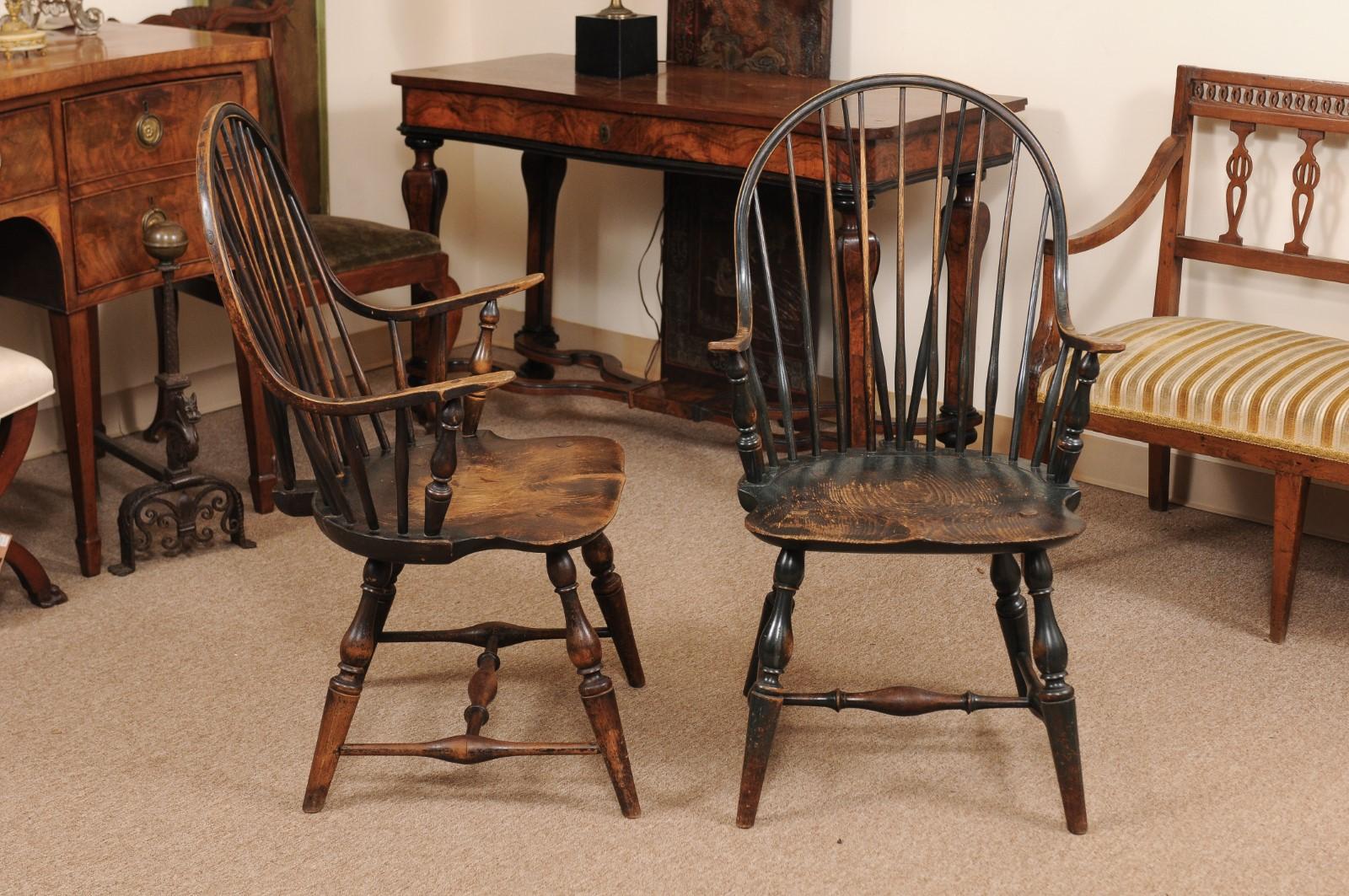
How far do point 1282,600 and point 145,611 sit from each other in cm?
219

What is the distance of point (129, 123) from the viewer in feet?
9.70

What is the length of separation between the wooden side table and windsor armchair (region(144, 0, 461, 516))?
0.31 m

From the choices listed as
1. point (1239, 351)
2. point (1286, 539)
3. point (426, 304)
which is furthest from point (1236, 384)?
point (426, 304)

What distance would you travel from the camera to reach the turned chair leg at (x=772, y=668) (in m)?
2.12

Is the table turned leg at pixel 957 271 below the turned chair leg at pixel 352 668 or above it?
above

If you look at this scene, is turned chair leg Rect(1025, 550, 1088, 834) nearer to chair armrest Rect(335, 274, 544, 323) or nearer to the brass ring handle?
chair armrest Rect(335, 274, 544, 323)

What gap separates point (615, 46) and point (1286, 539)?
1942 mm

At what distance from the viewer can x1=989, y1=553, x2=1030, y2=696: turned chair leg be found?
7.68ft

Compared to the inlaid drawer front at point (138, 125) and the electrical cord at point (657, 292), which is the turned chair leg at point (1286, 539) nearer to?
the electrical cord at point (657, 292)

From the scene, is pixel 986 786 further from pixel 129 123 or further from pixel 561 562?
pixel 129 123

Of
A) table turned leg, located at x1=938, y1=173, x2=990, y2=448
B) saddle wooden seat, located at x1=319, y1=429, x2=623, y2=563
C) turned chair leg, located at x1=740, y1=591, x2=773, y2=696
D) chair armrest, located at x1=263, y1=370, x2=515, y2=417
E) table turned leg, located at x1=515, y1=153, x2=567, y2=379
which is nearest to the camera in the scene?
chair armrest, located at x1=263, y1=370, x2=515, y2=417

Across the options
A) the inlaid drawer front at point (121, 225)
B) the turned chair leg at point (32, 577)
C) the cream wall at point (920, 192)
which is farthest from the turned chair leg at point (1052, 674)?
the turned chair leg at point (32, 577)

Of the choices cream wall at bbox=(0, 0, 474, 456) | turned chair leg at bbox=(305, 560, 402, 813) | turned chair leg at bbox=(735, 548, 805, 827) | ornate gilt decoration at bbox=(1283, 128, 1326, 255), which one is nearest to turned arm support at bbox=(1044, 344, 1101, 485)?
turned chair leg at bbox=(735, 548, 805, 827)

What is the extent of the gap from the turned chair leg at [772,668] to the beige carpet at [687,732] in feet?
0.42
